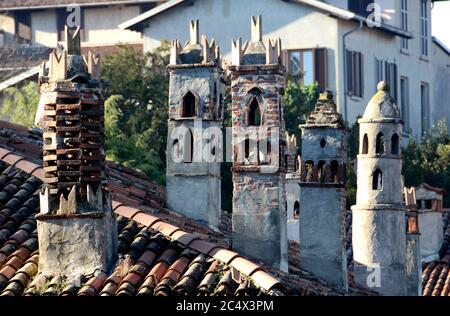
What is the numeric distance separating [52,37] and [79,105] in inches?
1535

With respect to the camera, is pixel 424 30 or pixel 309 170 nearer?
pixel 309 170

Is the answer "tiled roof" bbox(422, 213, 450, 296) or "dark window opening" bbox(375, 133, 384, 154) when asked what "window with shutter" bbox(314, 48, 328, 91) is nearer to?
"tiled roof" bbox(422, 213, 450, 296)

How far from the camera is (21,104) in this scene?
168 feet

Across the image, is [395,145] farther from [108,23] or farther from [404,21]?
[108,23]

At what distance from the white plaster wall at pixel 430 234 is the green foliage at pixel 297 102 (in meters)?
5.10

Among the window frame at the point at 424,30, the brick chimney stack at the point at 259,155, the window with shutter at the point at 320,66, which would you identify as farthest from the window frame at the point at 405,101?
the brick chimney stack at the point at 259,155

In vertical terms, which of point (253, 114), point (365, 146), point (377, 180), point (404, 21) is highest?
point (404, 21)

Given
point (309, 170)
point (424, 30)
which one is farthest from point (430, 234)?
point (424, 30)

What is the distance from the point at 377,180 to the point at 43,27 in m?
31.0

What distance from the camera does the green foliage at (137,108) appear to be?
45875 mm

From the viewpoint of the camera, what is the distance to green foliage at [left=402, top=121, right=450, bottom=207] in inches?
2130

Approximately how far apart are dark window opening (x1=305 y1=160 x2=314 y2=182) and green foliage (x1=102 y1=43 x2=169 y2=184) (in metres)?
14.0

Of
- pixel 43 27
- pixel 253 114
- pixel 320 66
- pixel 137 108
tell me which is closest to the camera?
pixel 253 114

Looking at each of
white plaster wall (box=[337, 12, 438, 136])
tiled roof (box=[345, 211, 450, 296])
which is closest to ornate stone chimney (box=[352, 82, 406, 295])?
tiled roof (box=[345, 211, 450, 296])
